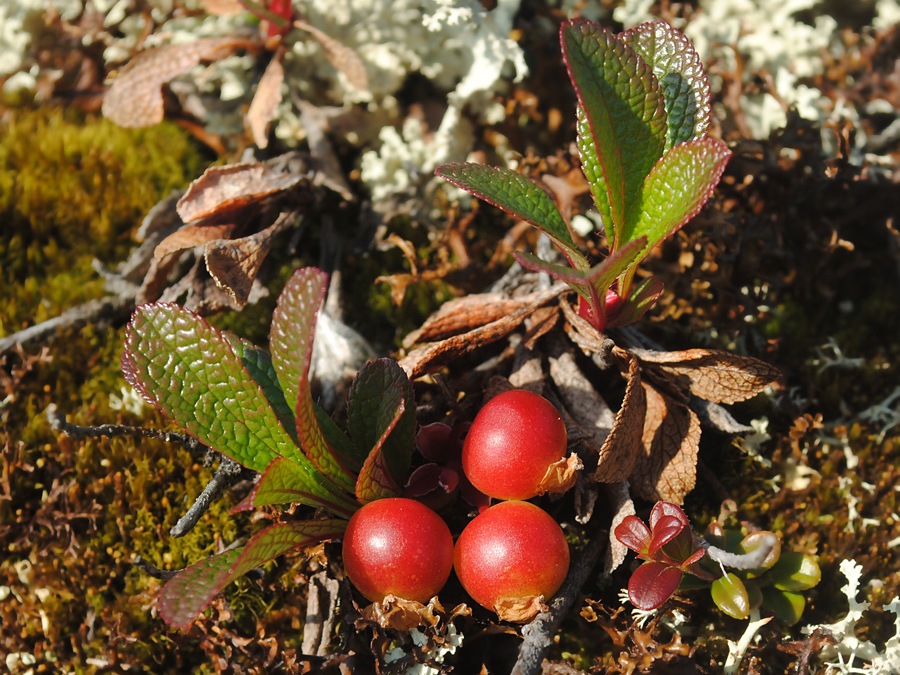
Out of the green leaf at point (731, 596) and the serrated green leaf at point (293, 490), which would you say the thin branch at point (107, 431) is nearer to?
the serrated green leaf at point (293, 490)

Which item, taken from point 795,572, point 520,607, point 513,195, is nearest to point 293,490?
point 520,607

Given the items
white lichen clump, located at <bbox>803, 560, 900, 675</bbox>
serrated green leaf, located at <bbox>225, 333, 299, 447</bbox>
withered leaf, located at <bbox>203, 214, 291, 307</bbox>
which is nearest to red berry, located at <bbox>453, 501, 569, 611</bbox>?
serrated green leaf, located at <bbox>225, 333, 299, 447</bbox>

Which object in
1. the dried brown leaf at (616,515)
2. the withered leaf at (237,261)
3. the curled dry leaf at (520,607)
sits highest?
the withered leaf at (237,261)

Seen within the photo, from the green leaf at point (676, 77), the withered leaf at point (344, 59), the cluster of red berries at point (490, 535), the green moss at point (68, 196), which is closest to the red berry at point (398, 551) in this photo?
the cluster of red berries at point (490, 535)

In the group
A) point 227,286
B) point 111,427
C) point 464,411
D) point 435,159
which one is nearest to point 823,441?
point 464,411

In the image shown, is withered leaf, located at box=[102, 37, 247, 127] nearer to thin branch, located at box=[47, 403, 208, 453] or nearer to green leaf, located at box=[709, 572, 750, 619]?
thin branch, located at box=[47, 403, 208, 453]

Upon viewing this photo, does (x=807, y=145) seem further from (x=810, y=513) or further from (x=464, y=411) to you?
(x=464, y=411)
